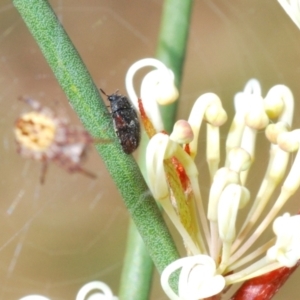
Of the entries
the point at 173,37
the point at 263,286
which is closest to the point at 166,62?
the point at 173,37

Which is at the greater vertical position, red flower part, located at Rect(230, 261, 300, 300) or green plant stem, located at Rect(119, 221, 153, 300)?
green plant stem, located at Rect(119, 221, 153, 300)

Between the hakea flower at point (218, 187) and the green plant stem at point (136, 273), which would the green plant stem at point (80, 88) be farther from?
the green plant stem at point (136, 273)

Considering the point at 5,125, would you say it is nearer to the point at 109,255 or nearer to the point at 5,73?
the point at 5,73

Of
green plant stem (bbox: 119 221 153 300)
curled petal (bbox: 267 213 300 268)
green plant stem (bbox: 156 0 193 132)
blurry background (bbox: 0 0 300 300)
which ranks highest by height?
blurry background (bbox: 0 0 300 300)

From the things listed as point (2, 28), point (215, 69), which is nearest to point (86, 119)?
point (2, 28)

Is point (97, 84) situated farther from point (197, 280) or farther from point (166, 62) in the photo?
point (197, 280)

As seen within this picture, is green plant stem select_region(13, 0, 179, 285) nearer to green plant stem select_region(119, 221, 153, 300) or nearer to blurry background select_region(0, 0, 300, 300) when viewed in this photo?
green plant stem select_region(119, 221, 153, 300)

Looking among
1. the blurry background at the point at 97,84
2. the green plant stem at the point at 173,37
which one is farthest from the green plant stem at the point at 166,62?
the blurry background at the point at 97,84

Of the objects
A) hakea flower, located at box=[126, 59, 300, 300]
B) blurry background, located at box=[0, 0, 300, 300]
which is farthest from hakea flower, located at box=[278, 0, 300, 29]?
blurry background, located at box=[0, 0, 300, 300]
